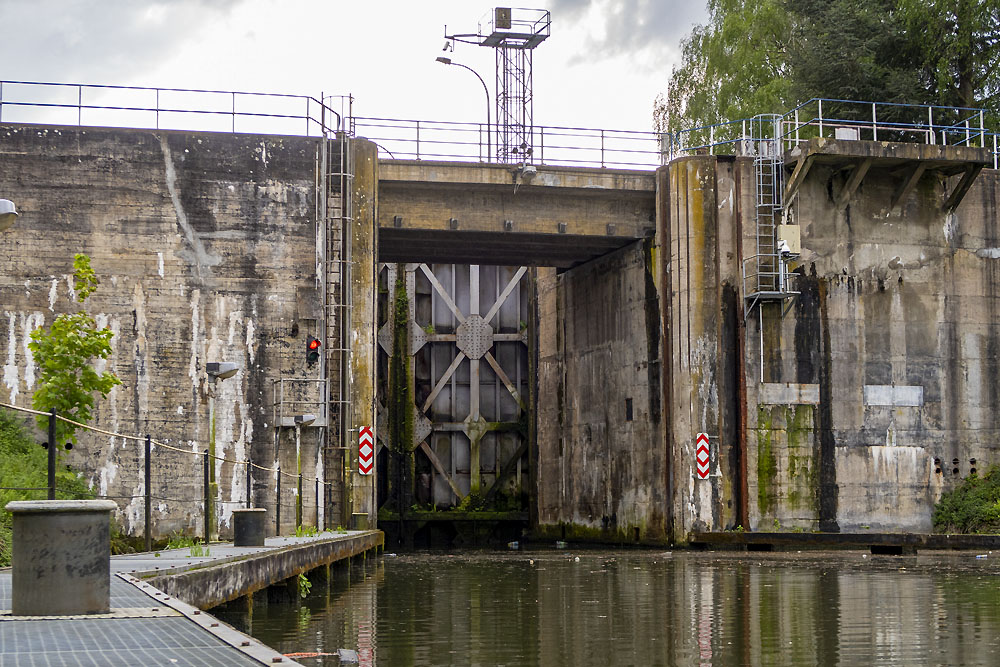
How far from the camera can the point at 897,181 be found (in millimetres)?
33375

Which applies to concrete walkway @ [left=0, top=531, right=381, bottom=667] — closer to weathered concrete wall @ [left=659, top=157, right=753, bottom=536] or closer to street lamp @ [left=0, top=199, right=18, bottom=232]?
street lamp @ [left=0, top=199, right=18, bottom=232]

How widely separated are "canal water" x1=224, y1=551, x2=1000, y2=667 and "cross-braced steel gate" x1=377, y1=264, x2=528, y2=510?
1880 centimetres

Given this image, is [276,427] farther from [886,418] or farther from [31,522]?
[31,522]

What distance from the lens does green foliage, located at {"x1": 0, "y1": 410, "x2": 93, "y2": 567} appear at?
21.2m

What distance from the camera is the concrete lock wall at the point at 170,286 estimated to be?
2855 centimetres

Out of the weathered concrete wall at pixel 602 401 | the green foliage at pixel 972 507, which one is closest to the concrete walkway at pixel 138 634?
the weathered concrete wall at pixel 602 401

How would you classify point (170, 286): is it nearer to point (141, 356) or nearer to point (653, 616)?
point (141, 356)

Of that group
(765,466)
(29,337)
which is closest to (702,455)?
(765,466)

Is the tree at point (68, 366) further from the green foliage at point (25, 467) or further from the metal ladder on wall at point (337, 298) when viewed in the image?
the metal ladder on wall at point (337, 298)

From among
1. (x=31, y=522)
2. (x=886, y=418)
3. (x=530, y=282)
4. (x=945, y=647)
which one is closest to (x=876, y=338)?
(x=886, y=418)

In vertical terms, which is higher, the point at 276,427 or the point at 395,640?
the point at 276,427

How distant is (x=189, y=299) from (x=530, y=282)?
15.5 meters

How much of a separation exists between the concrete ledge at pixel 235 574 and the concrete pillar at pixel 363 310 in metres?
9.24

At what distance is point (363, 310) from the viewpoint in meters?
30.7
